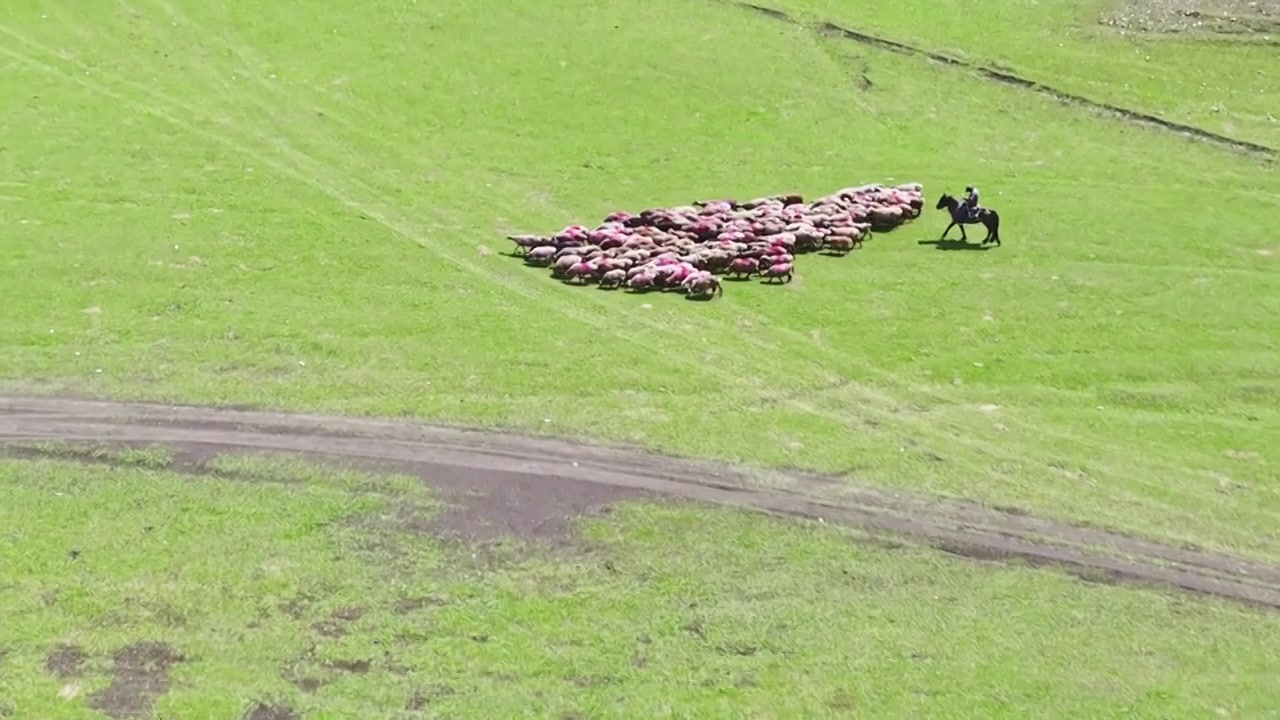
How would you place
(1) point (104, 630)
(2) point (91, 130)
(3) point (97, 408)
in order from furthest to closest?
(2) point (91, 130)
(3) point (97, 408)
(1) point (104, 630)

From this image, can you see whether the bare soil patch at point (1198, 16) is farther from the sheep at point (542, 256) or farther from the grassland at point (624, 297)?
the sheep at point (542, 256)

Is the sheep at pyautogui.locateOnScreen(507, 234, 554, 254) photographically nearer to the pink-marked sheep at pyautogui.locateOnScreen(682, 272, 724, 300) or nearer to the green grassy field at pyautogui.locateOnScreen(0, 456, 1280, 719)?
the pink-marked sheep at pyautogui.locateOnScreen(682, 272, 724, 300)

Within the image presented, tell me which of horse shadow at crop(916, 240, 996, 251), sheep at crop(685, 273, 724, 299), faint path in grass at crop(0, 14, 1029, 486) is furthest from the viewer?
horse shadow at crop(916, 240, 996, 251)

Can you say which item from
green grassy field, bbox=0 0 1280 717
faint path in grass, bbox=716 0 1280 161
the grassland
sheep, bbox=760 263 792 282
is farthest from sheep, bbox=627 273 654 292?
faint path in grass, bbox=716 0 1280 161

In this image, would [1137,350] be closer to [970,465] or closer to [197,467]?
[970,465]

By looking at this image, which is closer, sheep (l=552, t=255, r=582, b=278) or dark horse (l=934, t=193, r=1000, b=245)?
sheep (l=552, t=255, r=582, b=278)

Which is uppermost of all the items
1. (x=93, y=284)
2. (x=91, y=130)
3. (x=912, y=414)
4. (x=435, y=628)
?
(x=91, y=130)

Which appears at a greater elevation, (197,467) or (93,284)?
(93,284)

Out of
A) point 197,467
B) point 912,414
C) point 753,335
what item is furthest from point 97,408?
point 912,414
